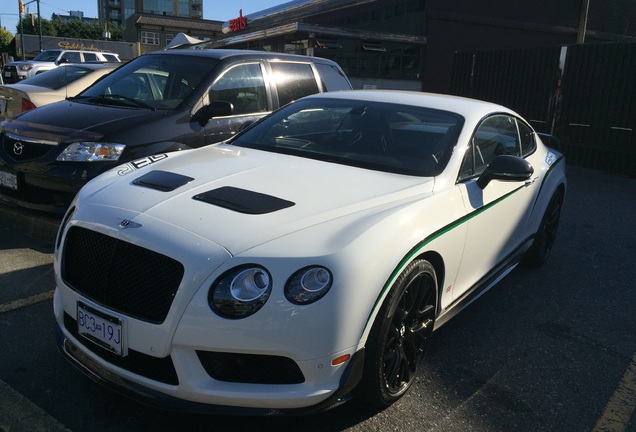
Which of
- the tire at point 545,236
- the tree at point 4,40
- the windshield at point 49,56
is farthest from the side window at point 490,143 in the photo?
the tree at point 4,40

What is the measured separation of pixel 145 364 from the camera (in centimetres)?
240

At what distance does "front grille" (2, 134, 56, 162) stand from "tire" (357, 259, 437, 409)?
131 inches

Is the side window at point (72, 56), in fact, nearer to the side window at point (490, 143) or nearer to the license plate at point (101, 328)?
the side window at point (490, 143)

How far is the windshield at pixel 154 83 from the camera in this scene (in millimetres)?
5395

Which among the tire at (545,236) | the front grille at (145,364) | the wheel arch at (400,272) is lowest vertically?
the tire at (545,236)

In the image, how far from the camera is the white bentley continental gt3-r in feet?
7.46

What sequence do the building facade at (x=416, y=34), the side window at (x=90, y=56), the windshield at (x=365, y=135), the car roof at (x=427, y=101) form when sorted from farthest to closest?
the side window at (x=90, y=56)
the building facade at (x=416, y=34)
the car roof at (x=427, y=101)
the windshield at (x=365, y=135)

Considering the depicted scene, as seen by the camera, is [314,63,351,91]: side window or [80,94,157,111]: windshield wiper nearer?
[80,94,157,111]: windshield wiper

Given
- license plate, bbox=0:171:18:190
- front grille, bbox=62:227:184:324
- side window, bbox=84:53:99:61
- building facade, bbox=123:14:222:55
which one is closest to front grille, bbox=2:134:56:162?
license plate, bbox=0:171:18:190

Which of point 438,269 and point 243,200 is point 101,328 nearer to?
point 243,200

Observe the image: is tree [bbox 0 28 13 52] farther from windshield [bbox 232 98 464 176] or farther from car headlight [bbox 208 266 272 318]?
car headlight [bbox 208 266 272 318]

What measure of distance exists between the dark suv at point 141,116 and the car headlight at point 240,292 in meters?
1.61

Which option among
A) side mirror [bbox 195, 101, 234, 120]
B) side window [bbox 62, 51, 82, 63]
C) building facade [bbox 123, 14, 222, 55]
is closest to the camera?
side mirror [bbox 195, 101, 234, 120]

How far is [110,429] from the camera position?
2535 millimetres
